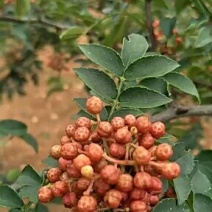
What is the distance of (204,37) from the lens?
1.42 m

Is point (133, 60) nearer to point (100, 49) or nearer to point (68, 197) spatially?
point (100, 49)

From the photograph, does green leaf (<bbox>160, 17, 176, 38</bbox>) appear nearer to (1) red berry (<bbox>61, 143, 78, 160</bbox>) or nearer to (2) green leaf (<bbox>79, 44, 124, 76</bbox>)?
(2) green leaf (<bbox>79, 44, 124, 76</bbox>)

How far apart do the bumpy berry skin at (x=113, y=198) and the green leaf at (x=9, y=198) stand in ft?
0.94

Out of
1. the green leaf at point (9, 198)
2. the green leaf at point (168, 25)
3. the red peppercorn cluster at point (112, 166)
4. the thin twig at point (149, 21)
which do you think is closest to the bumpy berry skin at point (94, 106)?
the red peppercorn cluster at point (112, 166)

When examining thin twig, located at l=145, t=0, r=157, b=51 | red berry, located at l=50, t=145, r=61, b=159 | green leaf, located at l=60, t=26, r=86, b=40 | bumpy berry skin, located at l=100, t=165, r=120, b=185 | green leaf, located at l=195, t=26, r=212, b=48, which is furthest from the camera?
green leaf, located at l=60, t=26, r=86, b=40

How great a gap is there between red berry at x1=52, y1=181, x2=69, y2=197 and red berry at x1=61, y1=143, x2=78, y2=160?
0.04 metres

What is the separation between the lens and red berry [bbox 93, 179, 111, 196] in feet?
2.95

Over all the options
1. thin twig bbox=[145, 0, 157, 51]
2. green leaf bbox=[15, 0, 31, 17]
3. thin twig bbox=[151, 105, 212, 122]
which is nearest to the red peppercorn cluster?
thin twig bbox=[151, 105, 212, 122]

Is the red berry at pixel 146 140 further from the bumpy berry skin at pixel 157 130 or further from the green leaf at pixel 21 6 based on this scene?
the green leaf at pixel 21 6

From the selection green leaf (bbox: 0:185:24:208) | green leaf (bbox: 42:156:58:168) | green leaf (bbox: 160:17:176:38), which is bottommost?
green leaf (bbox: 160:17:176:38)

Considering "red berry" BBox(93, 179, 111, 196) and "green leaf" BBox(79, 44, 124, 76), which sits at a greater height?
"green leaf" BBox(79, 44, 124, 76)

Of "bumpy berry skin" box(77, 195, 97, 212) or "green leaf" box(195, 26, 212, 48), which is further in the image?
"green leaf" box(195, 26, 212, 48)

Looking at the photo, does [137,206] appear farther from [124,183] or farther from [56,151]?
[56,151]

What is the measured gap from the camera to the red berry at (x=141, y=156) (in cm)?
88
